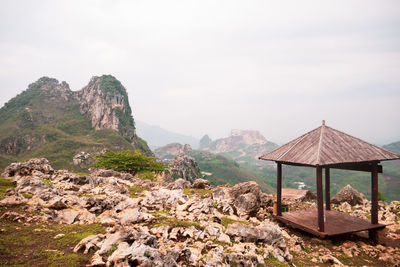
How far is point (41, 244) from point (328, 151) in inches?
451

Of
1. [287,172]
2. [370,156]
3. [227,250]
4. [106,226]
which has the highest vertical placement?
[370,156]

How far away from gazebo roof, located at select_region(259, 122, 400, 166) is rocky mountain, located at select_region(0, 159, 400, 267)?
3.40 m

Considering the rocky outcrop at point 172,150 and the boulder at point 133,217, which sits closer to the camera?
the boulder at point 133,217

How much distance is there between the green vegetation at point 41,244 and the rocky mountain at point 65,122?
59.2 metres

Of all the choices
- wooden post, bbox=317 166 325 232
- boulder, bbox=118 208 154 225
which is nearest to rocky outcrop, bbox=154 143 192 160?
wooden post, bbox=317 166 325 232

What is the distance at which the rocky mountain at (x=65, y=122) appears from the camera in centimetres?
6854

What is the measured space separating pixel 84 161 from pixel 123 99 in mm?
58045

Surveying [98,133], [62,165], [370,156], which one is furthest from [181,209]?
[98,133]

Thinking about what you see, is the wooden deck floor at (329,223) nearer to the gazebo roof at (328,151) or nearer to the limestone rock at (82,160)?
the gazebo roof at (328,151)

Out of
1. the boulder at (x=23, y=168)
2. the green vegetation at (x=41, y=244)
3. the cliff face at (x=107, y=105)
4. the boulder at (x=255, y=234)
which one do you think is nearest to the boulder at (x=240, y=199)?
the boulder at (x=255, y=234)

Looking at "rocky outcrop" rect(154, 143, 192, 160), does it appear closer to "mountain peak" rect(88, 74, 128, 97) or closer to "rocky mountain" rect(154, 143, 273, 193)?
"rocky mountain" rect(154, 143, 273, 193)

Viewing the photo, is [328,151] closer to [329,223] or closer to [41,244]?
[329,223]

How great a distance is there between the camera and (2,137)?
71125mm

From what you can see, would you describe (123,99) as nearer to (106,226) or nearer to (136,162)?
(136,162)
